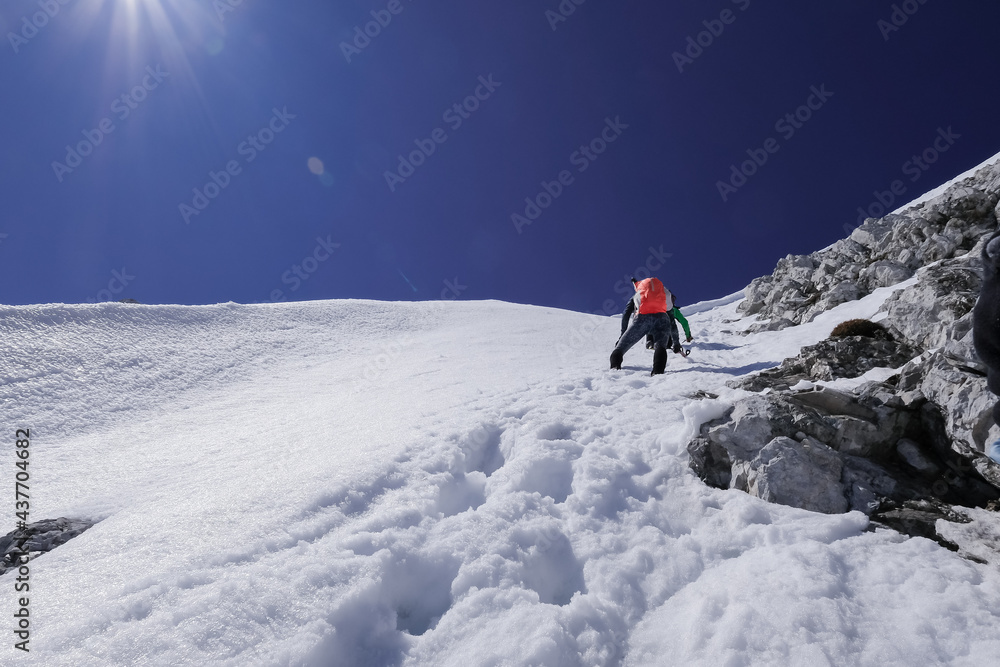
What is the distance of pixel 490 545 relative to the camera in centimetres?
381

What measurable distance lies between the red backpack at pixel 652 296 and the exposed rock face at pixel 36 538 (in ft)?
31.9

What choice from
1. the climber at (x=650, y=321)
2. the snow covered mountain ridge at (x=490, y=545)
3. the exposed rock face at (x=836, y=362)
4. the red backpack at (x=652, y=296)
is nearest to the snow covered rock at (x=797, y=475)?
the snow covered mountain ridge at (x=490, y=545)

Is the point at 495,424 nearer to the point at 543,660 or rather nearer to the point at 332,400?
the point at 543,660

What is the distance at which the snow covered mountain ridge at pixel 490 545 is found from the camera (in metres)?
2.86

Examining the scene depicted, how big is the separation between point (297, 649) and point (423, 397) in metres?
6.42

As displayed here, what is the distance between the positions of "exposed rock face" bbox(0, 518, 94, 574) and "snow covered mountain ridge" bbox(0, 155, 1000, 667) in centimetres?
27

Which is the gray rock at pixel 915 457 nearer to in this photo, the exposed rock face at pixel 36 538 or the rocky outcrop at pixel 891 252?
the exposed rock face at pixel 36 538

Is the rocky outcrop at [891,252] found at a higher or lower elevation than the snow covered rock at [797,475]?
higher

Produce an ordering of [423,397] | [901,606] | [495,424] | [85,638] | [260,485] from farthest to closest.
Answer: [423,397], [495,424], [260,485], [901,606], [85,638]

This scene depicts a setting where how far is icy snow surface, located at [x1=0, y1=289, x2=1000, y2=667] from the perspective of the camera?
9.32 feet

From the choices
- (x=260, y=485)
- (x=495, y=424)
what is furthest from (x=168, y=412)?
(x=495, y=424)

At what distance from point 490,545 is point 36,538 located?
14.6 ft

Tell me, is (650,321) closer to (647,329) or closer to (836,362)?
(647,329)

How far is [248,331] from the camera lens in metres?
18.9
